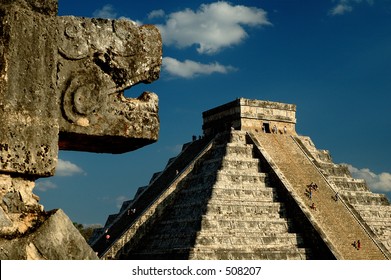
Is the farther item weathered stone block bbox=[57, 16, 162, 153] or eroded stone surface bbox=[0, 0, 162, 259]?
weathered stone block bbox=[57, 16, 162, 153]

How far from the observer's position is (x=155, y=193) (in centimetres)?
3622

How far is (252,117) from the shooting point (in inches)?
1435

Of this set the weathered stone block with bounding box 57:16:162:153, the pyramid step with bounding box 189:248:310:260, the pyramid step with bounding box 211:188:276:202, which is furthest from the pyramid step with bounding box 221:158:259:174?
the weathered stone block with bounding box 57:16:162:153

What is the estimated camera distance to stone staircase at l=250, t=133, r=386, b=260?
30.8m

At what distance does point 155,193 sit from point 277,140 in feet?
24.2

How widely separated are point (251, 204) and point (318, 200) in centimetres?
411

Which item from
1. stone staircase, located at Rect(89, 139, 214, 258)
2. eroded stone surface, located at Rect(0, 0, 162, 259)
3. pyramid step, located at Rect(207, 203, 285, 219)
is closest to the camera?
eroded stone surface, located at Rect(0, 0, 162, 259)

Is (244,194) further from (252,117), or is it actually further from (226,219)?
(252,117)

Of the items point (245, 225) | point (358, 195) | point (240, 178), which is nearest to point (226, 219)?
point (245, 225)

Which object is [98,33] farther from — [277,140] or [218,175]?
[277,140]

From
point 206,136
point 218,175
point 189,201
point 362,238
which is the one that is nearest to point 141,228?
Answer: point 189,201

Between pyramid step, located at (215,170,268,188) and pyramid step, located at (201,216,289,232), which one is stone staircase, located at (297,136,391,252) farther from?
pyramid step, located at (201,216,289,232)

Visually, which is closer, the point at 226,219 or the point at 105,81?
the point at 105,81

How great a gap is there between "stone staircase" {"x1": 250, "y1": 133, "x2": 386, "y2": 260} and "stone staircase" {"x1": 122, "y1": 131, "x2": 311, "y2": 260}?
1032mm
